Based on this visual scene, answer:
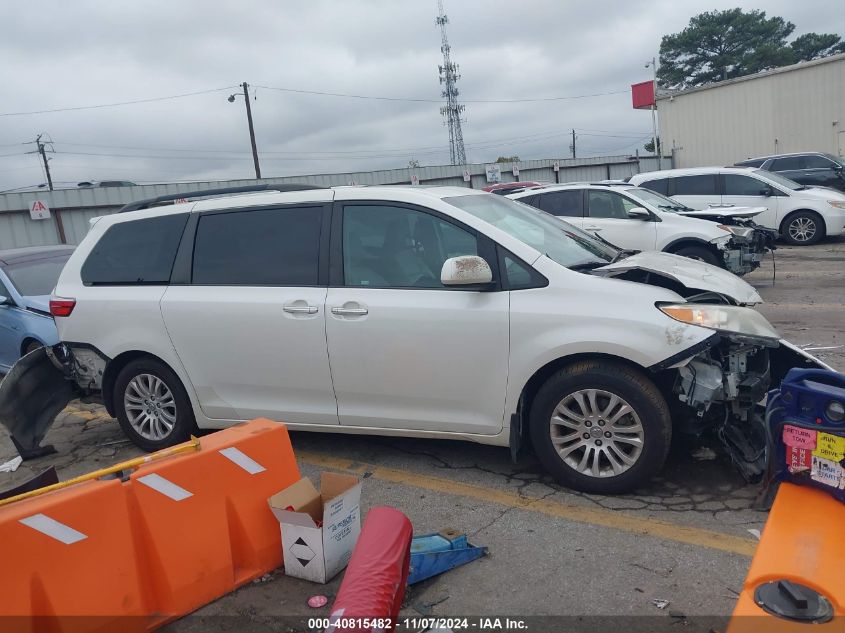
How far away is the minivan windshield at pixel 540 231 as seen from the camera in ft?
14.2

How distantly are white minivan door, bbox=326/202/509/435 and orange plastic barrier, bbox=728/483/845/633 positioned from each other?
1805 millimetres

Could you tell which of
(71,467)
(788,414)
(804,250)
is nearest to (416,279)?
(788,414)

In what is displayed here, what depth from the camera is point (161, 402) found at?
5.10 m

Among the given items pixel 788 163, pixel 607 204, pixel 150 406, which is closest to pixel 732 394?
pixel 150 406

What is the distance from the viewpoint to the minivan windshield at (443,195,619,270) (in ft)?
14.2

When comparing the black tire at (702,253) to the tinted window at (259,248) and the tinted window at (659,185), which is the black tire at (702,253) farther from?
the tinted window at (259,248)

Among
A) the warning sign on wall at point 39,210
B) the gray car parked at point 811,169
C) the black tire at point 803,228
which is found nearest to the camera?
the black tire at point 803,228

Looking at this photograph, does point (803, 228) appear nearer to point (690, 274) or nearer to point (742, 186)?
point (742, 186)

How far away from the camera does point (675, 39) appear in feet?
192

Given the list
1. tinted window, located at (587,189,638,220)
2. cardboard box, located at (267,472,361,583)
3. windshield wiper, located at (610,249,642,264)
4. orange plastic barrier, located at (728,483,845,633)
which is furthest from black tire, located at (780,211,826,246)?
cardboard box, located at (267,472,361,583)

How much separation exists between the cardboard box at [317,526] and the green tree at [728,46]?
6022 centimetres

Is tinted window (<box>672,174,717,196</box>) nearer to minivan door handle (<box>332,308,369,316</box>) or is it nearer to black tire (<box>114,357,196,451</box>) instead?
minivan door handle (<box>332,308,369,316</box>)

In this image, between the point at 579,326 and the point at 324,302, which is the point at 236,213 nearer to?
the point at 324,302

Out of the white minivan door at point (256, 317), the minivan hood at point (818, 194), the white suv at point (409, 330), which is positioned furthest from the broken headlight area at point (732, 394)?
the minivan hood at point (818, 194)
